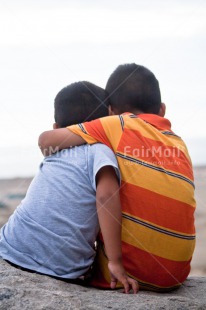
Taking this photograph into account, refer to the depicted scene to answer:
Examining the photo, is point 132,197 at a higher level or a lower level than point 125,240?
higher

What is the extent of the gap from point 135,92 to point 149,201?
0.51 m

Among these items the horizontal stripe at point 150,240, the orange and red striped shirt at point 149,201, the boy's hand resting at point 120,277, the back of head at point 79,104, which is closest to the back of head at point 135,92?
the back of head at point 79,104

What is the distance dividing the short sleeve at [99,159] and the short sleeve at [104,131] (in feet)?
0.08

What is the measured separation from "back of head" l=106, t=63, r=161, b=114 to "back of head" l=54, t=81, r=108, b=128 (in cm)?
6

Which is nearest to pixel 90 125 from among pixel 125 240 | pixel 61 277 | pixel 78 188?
pixel 78 188

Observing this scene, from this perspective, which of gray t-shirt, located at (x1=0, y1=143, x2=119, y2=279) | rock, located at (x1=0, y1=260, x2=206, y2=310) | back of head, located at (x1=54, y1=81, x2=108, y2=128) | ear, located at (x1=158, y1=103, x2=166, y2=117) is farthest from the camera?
ear, located at (x1=158, y1=103, x2=166, y2=117)

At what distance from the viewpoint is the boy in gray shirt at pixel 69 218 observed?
173 cm

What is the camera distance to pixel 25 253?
6.03 ft

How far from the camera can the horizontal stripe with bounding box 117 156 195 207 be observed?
1789mm

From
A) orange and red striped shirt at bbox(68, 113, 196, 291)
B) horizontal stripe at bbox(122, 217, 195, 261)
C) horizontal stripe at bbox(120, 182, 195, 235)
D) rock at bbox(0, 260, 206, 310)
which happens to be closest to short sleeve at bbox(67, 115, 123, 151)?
orange and red striped shirt at bbox(68, 113, 196, 291)

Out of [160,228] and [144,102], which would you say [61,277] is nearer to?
[160,228]

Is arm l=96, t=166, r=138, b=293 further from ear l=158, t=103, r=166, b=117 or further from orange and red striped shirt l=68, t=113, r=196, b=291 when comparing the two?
ear l=158, t=103, r=166, b=117

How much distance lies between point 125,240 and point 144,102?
1.95 feet

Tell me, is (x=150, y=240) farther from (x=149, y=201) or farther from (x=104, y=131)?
(x=104, y=131)
